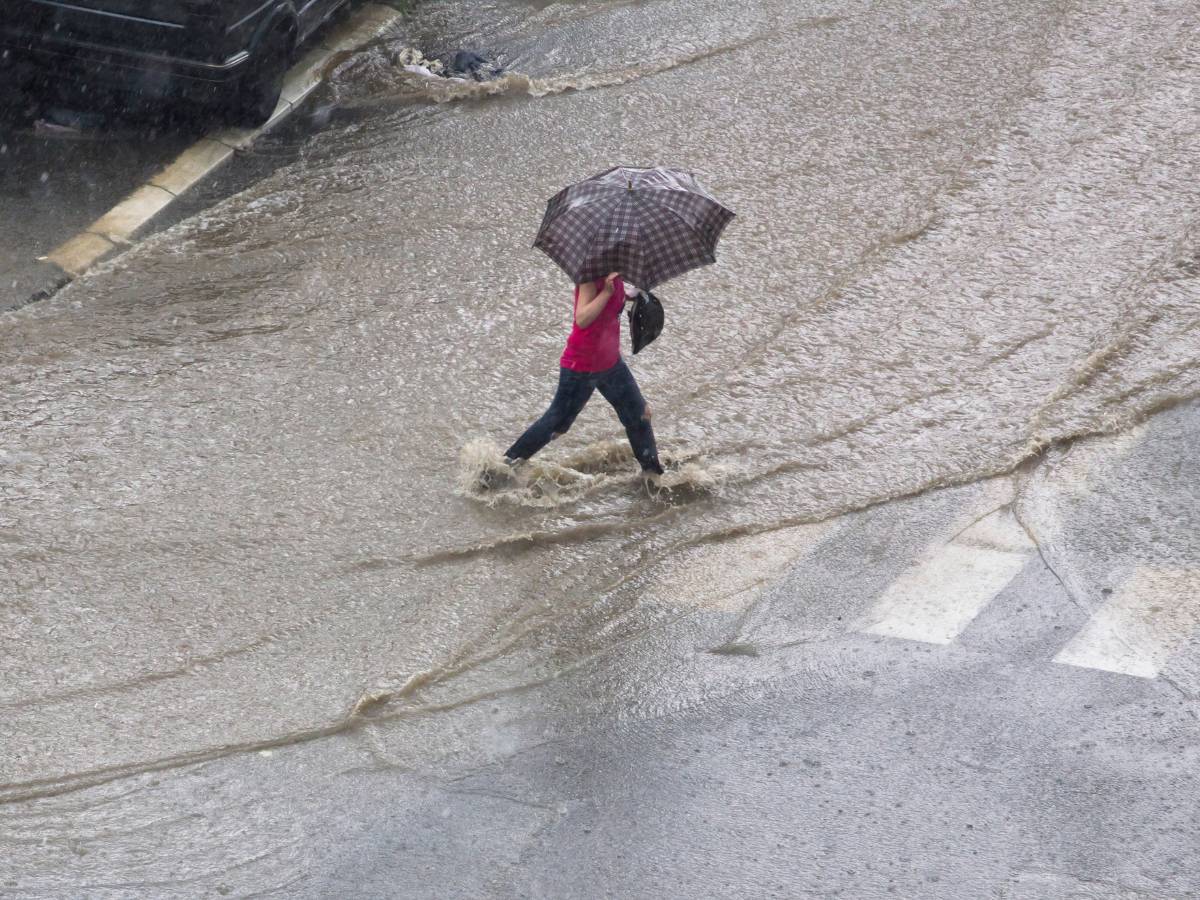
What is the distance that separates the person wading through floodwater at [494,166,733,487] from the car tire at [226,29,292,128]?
12.6 feet

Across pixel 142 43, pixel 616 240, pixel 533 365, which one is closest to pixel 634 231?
pixel 616 240

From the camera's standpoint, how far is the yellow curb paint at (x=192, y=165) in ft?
27.8

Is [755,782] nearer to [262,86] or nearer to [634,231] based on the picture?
[634,231]

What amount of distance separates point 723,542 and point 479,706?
1442 mm

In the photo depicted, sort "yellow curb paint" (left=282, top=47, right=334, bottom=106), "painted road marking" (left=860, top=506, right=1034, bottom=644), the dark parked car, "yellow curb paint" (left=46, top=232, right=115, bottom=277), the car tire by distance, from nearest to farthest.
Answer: "painted road marking" (left=860, top=506, right=1034, bottom=644)
"yellow curb paint" (left=46, top=232, right=115, bottom=277)
the dark parked car
the car tire
"yellow curb paint" (left=282, top=47, right=334, bottom=106)

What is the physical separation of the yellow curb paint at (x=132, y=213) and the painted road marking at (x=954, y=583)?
504cm

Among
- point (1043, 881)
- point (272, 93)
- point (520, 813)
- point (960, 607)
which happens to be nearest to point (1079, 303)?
point (960, 607)

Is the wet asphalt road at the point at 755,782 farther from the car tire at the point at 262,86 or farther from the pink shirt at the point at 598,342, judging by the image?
the car tire at the point at 262,86

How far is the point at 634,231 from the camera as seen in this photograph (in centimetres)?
528

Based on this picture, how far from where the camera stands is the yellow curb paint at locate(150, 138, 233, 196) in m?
8.48

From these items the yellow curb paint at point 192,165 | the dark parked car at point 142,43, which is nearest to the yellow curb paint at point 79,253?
the yellow curb paint at point 192,165

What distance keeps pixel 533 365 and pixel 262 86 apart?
3160 millimetres

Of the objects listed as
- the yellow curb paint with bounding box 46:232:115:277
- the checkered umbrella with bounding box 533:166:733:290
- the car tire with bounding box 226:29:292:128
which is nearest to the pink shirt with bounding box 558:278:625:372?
the checkered umbrella with bounding box 533:166:733:290

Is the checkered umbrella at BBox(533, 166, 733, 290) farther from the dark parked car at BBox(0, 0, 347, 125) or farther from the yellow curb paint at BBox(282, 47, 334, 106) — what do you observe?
the yellow curb paint at BBox(282, 47, 334, 106)
